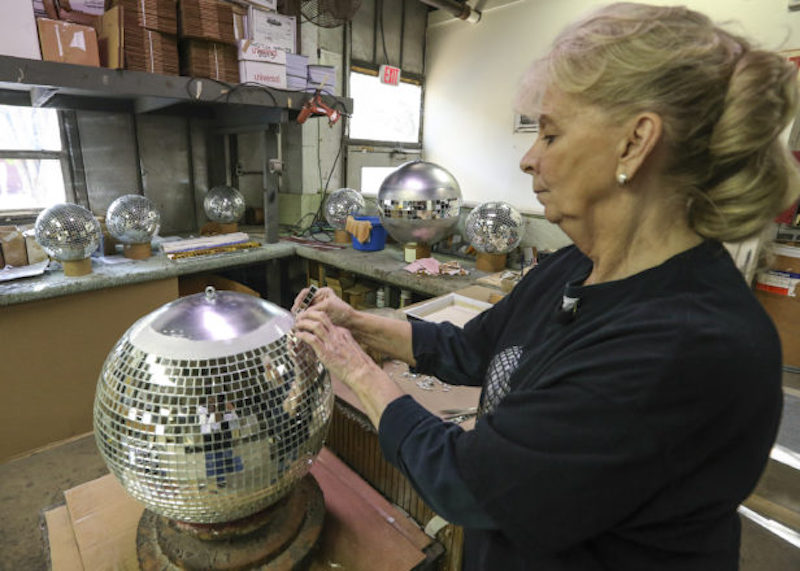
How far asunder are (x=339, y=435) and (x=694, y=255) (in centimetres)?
92

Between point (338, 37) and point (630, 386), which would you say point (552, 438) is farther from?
point (338, 37)

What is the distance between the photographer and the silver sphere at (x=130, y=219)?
2.31 metres

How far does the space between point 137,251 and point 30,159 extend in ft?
3.38

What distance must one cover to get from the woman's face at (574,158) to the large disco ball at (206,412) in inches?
18.3

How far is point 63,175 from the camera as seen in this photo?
2.85 m

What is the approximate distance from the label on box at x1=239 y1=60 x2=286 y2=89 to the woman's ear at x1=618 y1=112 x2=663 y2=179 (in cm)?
244

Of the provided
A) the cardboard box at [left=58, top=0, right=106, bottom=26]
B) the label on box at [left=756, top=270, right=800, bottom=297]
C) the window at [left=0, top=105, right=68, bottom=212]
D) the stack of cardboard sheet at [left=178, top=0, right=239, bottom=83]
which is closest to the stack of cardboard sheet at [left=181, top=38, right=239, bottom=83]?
the stack of cardboard sheet at [left=178, top=0, right=239, bottom=83]

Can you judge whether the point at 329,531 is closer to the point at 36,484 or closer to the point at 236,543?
the point at 236,543

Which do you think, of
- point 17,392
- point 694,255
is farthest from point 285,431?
point 17,392

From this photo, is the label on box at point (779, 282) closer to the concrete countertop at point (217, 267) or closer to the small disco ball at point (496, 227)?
the small disco ball at point (496, 227)

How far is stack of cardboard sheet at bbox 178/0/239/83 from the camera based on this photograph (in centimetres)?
234

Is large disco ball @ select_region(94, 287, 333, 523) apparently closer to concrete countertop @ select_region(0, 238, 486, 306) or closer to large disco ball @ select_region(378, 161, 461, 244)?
concrete countertop @ select_region(0, 238, 486, 306)

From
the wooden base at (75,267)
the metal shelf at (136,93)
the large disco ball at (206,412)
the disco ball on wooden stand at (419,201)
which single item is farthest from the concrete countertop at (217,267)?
the large disco ball at (206,412)

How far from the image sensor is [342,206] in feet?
9.88
